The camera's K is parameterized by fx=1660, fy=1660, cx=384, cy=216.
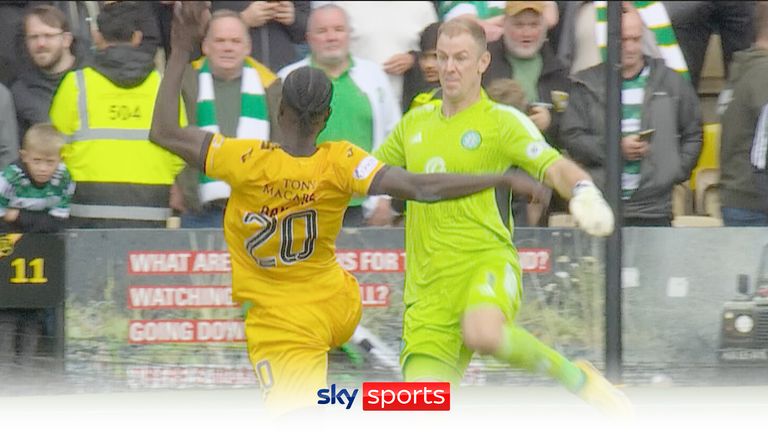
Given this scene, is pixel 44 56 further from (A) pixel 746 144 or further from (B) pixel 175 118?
(A) pixel 746 144

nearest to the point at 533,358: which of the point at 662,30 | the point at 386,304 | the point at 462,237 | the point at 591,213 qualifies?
the point at 462,237

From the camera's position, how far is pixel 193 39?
632 centimetres

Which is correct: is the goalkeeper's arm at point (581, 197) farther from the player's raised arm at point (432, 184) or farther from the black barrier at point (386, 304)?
the black barrier at point (386, 304)

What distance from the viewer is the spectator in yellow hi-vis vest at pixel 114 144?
28.4 ft

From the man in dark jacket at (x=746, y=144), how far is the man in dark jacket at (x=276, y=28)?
92.2 inches

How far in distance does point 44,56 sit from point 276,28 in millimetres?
1266

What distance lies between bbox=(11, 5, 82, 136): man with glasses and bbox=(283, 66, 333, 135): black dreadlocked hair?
2.89 meters

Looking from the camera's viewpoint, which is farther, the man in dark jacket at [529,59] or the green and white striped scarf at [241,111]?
the man in dark jacket at [529,59]

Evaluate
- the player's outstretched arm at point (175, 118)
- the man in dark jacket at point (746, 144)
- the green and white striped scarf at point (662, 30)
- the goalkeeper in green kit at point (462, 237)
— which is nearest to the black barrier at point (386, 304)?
the man in dark jacket at point (746, 144)

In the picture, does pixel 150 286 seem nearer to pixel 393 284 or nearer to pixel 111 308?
pixel 111 308

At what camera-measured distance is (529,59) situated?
352 inches

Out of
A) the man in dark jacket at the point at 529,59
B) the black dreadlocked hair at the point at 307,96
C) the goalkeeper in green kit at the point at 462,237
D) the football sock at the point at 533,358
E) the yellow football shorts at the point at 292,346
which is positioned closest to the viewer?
the black dreadlocked hair at the point at 307,96

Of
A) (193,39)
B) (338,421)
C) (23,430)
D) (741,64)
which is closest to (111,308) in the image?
(23,430)

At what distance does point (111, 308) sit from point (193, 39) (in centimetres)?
273
